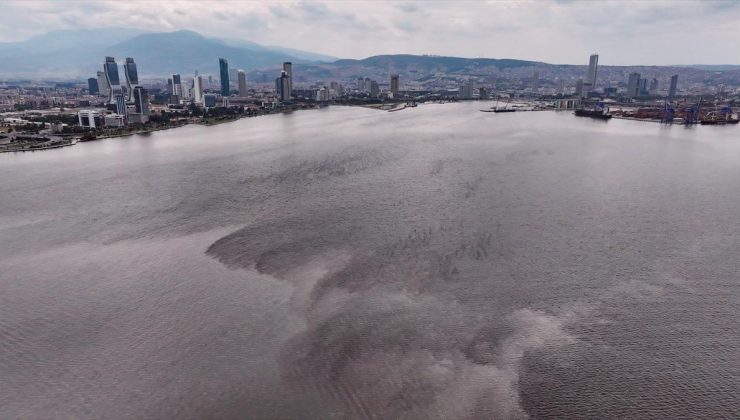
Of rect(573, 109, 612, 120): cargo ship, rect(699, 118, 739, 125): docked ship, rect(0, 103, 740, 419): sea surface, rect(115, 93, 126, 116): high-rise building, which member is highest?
rect(115, 93, 126, 116): high-rise building

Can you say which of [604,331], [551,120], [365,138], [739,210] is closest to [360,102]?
[551,120]

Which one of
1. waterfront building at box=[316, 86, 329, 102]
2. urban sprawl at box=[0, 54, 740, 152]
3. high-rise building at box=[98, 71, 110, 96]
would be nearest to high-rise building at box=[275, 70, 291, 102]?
urban sprawl at box=[0, 54, 740, 152]

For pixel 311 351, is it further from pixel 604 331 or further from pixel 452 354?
pixel 604 331

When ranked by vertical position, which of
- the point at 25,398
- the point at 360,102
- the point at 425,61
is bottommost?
the point at 25,398

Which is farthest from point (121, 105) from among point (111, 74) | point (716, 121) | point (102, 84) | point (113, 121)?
point (716, 121)

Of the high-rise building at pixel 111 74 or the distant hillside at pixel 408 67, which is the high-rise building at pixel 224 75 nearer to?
the high-rise building at pixel 111 74

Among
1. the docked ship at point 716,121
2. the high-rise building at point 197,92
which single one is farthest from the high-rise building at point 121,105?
the docked ship at point 716,121

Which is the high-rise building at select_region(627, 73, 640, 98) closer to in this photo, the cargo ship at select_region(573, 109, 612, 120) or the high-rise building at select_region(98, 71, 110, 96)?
the cargo ship at select_region(573, 109, 612, 120)
